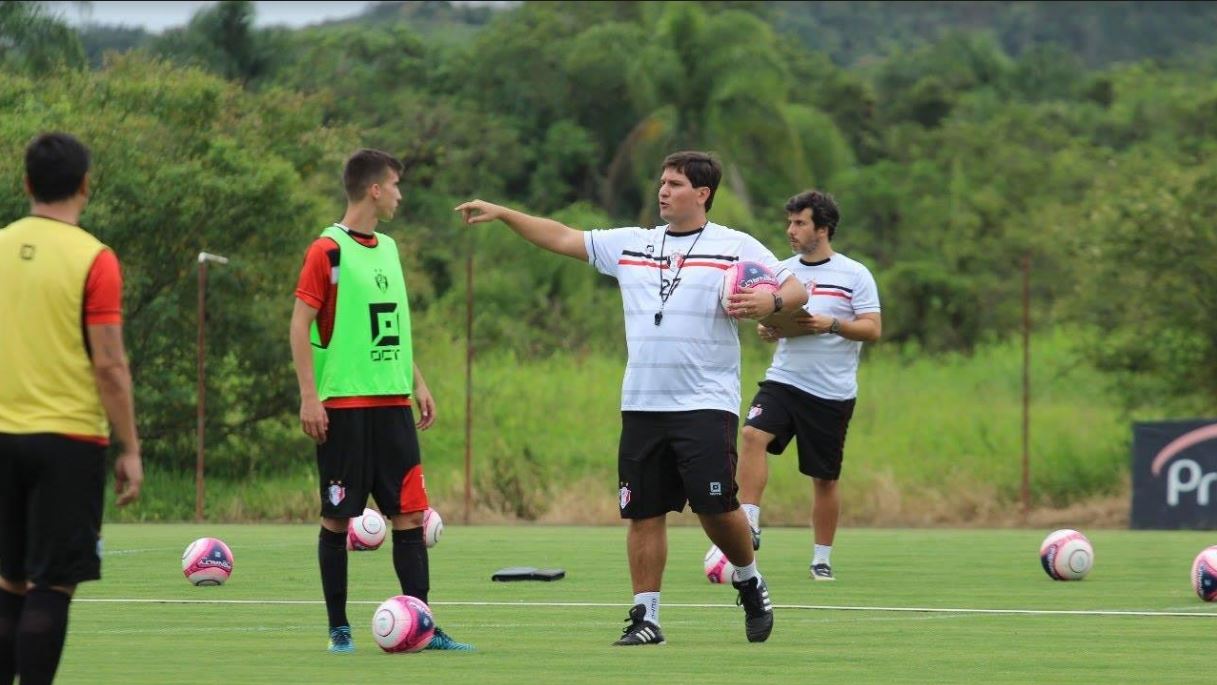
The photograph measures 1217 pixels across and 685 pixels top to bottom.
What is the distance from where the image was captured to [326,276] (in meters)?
8.84

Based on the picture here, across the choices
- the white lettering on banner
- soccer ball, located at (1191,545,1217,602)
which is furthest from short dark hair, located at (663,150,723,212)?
the white lettering on banner

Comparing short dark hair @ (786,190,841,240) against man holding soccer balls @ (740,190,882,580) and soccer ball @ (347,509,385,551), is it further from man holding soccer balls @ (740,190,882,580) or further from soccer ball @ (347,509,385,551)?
soccer ball @ (347,509,385,551)

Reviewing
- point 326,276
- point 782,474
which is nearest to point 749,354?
point 782,474

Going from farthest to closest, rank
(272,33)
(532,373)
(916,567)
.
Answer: (272,33) → (532,373) → (916,567)

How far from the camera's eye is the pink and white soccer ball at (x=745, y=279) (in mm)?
9023

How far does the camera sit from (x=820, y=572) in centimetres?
1334

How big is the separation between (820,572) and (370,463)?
201 inches

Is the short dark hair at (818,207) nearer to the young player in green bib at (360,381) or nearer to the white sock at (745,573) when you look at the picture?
the white sock at (745,573)

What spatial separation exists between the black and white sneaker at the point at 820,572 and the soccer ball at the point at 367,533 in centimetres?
388

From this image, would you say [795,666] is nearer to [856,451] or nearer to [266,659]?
[266,659]

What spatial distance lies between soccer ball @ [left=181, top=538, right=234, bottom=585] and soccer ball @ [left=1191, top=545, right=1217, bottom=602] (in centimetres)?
566

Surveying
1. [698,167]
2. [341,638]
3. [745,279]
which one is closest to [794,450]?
[698,167]

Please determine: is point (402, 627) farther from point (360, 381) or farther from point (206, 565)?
point (206, 565)

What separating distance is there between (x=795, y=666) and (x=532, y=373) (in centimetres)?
2336
